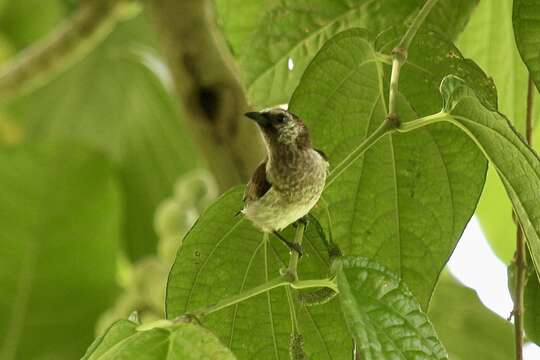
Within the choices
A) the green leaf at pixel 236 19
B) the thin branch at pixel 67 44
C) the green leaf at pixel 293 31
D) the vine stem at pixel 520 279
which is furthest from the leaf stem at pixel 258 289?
the thin branch at pixel 67 44

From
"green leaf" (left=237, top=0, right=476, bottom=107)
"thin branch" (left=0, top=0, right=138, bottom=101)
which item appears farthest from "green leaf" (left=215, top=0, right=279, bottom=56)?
"thin branch" (left=0, top=0, right=138, bottom=101)

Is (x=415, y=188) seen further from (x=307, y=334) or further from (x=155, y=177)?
(x=155, y=177)

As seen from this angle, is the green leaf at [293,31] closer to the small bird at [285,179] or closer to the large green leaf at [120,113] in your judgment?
the small bird at [285,179]

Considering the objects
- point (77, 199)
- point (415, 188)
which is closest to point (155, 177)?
point (77, 199)

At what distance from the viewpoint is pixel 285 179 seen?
0.99m

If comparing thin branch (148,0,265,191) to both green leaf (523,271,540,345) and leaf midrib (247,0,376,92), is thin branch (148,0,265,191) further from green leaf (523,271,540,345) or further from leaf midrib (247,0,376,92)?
green leaf (523,271,540,345)

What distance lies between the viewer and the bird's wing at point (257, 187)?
A: 0.99 metres

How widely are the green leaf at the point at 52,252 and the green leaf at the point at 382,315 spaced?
144cm

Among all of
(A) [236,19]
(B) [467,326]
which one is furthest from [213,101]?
(B) [467,326]

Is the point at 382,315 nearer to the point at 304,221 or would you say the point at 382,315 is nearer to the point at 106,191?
the point at 304,221

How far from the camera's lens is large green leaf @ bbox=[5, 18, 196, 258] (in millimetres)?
2998

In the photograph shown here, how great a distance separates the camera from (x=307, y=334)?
40.6 inches

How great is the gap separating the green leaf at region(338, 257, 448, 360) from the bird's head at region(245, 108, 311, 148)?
185 millimetres

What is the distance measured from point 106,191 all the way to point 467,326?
34.7 inches
